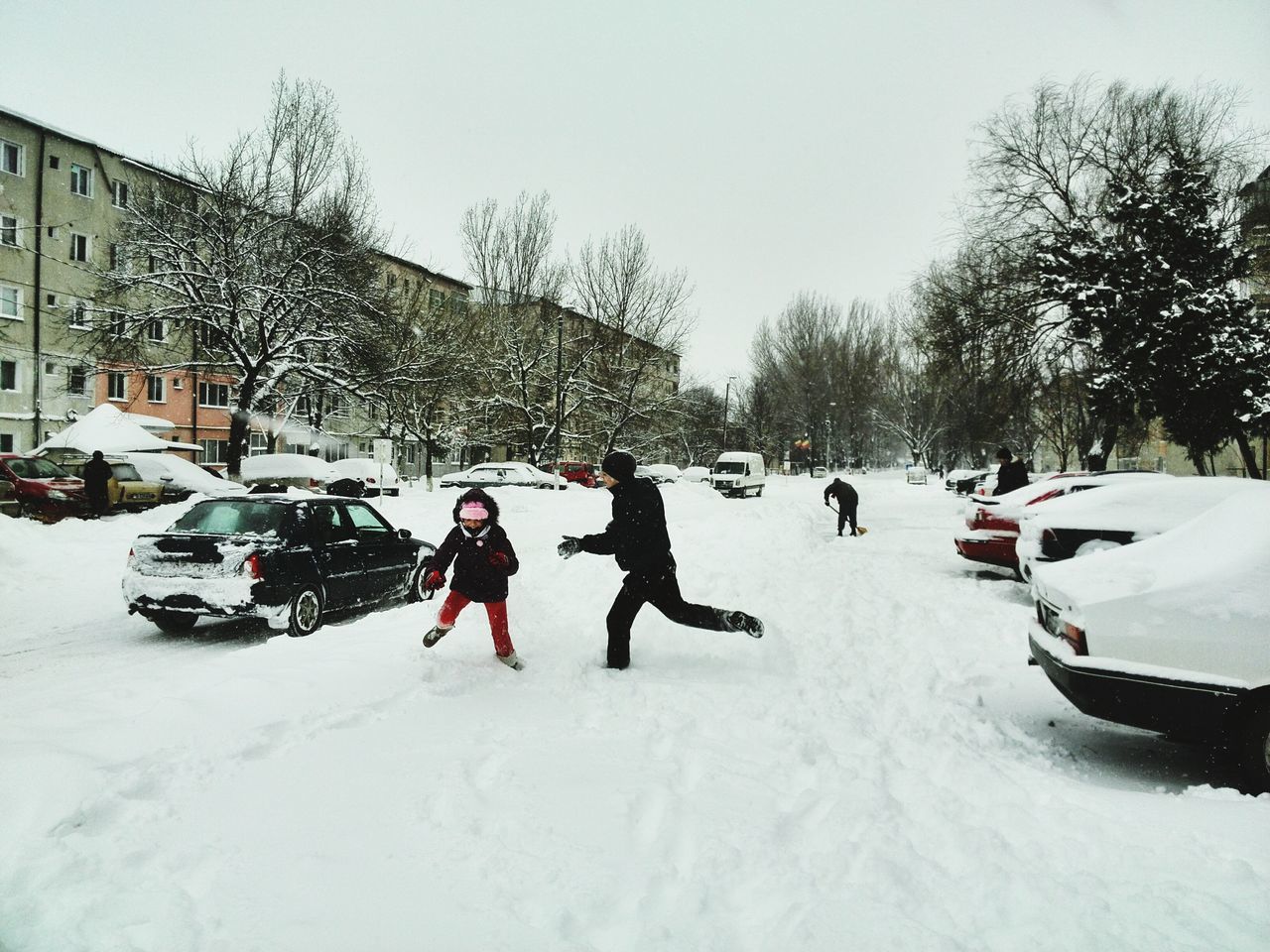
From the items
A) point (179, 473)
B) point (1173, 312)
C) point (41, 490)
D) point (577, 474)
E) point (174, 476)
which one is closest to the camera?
point (41, 490)

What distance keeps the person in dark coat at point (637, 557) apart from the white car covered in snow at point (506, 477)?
25268 millimetres

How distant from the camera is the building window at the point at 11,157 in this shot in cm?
3438

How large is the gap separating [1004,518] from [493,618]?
8.73 meters

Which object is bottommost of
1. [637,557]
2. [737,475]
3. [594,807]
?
[594,807]

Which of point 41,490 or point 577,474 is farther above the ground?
point 577,474

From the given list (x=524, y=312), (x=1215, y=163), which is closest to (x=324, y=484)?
(x=524, y=312)

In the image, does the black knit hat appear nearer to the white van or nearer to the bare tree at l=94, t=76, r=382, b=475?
the bare tree at l=94, t=76, r=382, b=475

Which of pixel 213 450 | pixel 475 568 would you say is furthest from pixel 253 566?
pixel 213 450

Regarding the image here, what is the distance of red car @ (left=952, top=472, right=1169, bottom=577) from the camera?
440 inches

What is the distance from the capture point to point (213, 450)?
146 feet

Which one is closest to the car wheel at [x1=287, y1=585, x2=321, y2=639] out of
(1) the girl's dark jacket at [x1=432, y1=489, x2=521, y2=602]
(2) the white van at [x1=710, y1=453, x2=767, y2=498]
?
(1) the girl's dark jacket at [x1=432, y1=489, x2=521, y2=602]

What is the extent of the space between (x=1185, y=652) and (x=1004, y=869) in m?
1.88

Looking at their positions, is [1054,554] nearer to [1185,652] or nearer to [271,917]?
[1185,652]

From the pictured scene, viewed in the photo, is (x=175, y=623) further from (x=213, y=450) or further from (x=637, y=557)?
(x=213, y=450)
